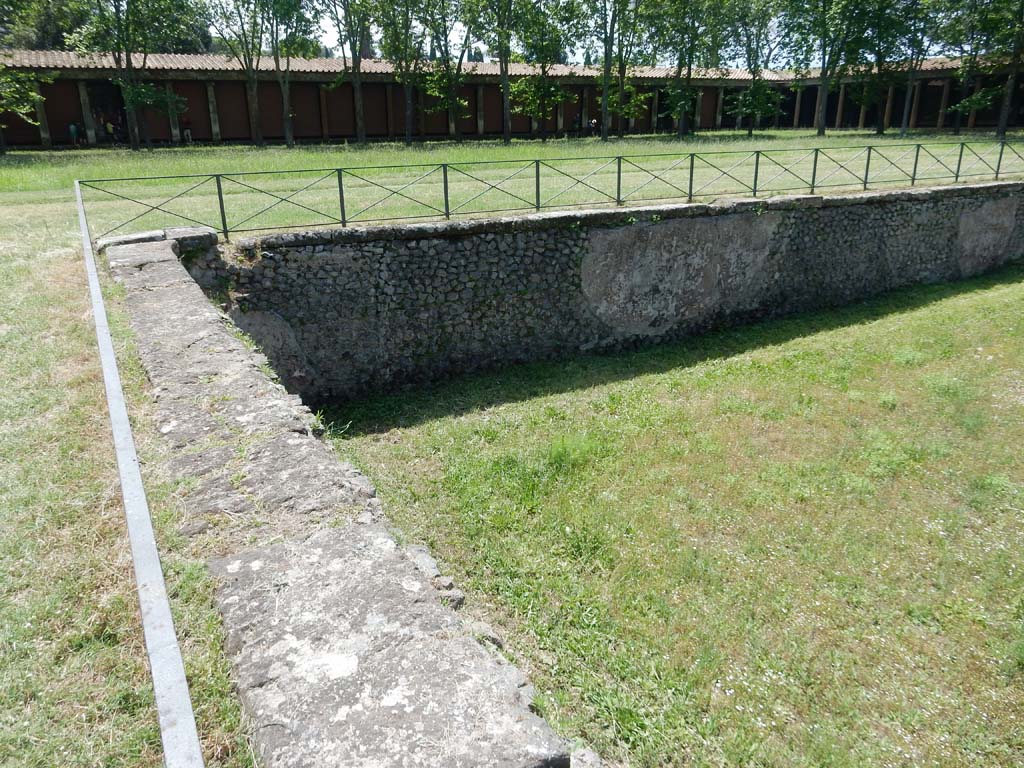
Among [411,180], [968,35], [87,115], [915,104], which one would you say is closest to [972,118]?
[915,104]

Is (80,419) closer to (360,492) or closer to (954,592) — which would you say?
(360,492)

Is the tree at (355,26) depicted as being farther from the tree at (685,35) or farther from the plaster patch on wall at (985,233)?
the plaster patch on wall at (985,233)

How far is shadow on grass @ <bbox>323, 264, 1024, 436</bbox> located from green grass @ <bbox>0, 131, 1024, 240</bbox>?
8.07 ft

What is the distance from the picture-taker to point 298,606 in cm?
255

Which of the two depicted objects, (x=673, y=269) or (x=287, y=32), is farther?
(x=287, y=32)

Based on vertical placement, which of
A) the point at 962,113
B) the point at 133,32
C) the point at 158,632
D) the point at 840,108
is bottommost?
the point at 158,632

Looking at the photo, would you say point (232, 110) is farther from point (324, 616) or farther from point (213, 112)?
point (324, 616)

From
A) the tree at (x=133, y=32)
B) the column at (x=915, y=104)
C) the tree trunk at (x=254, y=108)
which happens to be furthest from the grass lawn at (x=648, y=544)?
the column at (x=915, y=104)

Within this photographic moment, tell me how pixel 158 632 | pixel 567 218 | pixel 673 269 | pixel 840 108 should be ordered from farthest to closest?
pixel 840 108 < pixel 673 269 < pixel 567 218 < pixel 158 632

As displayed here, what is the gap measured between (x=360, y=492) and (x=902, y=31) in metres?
35.9

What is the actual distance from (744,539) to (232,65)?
27.5 m

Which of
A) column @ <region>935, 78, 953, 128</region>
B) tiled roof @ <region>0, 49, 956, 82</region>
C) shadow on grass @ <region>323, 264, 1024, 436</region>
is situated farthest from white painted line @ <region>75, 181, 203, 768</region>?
column @ <region>935, 78, 953, 128</region>

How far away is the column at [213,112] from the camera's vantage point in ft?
88.1

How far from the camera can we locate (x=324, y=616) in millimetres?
2498
